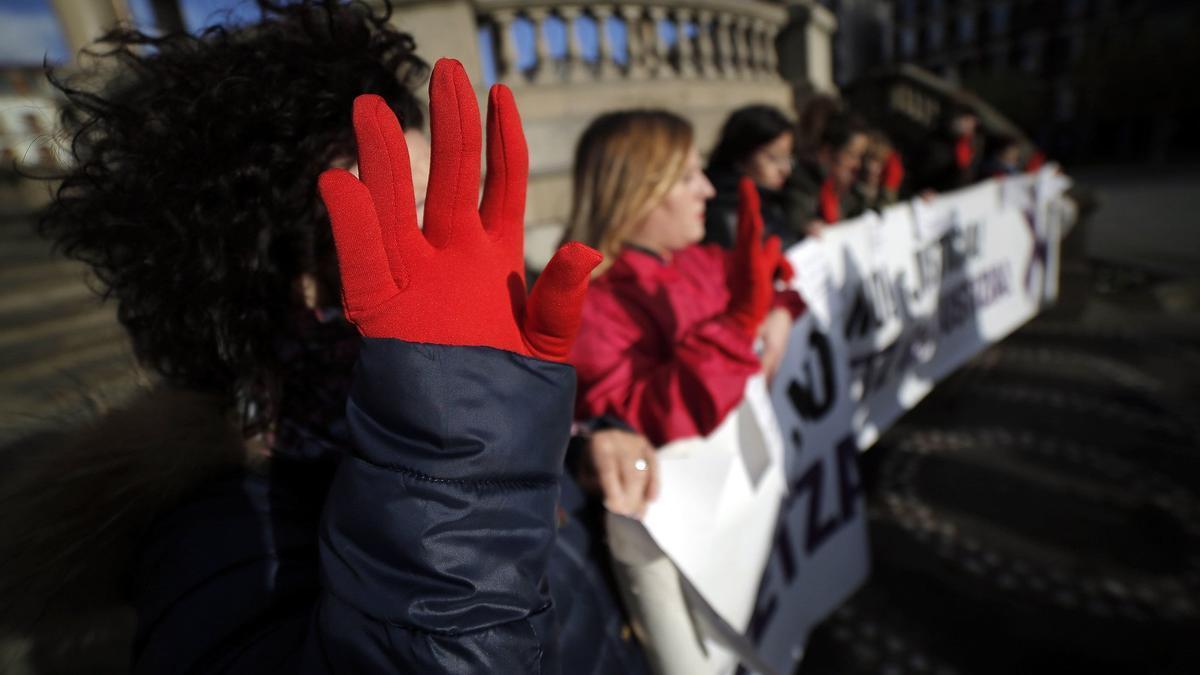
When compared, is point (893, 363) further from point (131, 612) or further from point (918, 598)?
point (131, 612)

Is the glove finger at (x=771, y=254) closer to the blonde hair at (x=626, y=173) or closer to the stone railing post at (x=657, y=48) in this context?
the blonde hair at (x=626, y=173)

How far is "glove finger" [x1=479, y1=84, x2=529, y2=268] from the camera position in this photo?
665 millimetres

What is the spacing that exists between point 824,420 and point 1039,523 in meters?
1.45

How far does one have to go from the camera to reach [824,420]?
1917mm

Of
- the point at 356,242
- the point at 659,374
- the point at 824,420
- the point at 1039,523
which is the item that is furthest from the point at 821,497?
the point at 356,242

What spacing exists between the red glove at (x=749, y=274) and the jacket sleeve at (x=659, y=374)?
37mm

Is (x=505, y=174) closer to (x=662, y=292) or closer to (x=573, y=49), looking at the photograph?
(x=662, y=292)

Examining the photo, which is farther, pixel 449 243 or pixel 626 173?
pixel 626 173

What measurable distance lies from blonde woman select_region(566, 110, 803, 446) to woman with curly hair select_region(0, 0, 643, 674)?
0.45 m

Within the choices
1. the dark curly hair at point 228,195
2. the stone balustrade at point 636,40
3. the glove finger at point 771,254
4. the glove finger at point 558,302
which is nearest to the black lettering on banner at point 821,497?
the glove finger at point 771,254

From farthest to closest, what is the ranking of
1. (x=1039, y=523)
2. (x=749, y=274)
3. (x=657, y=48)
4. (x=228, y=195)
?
1. (x=657, y=48)
2. (x=1039, y=523)
3. (x=749, y=274)
4. (x=228, y=195)

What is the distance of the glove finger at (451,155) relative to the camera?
59cm

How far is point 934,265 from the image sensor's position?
302 cm

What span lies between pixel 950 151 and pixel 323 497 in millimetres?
6551
